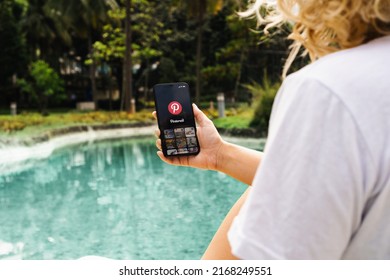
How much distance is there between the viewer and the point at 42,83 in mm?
17016

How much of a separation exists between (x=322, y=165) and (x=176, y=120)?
1.97 feet

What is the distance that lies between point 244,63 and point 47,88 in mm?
6635

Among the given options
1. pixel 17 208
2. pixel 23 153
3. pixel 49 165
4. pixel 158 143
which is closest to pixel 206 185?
pixel 17 208

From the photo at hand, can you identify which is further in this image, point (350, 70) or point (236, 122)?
point (236, 122)

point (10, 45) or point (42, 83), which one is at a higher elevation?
point (10, 45)

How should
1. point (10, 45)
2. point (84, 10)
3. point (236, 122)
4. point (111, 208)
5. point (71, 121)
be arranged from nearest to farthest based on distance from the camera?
1. point (111, 208)
2. point (236, 122)
3. point (71, 121)
4. point (84, 10)
5. point (10, 45)

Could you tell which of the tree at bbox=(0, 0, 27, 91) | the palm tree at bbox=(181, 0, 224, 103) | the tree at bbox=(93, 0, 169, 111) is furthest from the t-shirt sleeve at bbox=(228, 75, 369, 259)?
the tree at bbox=(0, 0, 27, 91)

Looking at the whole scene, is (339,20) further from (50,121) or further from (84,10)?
(84,10)

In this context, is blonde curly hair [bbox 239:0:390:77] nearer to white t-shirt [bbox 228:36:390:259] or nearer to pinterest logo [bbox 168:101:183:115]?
white t-shirt [bbox 228:36:390:259]

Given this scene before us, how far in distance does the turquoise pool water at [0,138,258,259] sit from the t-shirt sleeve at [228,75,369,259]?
3796 millimetres

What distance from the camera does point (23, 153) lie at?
30.4 ft

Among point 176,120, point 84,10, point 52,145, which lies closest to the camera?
point 176,120

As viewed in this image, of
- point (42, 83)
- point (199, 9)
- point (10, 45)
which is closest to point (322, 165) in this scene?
point (199, 9)
